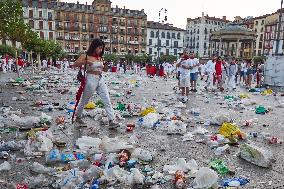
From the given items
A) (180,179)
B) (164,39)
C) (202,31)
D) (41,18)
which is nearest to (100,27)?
(41,18)

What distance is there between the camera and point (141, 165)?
4176mm

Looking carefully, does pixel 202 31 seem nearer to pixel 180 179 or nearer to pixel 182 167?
pixel 182 167

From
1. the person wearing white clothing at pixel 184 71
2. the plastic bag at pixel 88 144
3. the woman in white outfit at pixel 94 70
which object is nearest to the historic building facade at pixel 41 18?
the person wearing white clothing at pixel 184 71

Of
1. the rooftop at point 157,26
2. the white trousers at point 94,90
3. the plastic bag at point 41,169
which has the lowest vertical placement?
the plastic bag at point 41,169

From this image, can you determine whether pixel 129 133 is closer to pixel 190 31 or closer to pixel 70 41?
pixel 70 41

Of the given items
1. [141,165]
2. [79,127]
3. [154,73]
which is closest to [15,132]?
[79,127]

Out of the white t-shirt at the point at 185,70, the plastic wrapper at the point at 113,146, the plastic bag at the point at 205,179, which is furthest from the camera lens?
the white t-shirt at the point at 185,70

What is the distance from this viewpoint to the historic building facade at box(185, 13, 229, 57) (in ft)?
356

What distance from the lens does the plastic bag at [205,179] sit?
352 centimetres

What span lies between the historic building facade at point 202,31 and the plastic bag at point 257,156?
106331 mm

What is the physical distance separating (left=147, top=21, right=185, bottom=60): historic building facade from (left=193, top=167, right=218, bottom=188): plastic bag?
91.8 metres

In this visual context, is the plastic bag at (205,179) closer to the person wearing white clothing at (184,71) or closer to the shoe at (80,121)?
the shoe at (80,121)

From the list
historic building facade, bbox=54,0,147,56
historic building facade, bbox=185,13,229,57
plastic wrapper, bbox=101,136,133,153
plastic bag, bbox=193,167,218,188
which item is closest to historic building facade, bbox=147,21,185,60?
historic building facade, bbox=54,0,147,56

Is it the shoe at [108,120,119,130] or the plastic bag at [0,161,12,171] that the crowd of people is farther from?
the plastic bag at [0,161,12,171]
